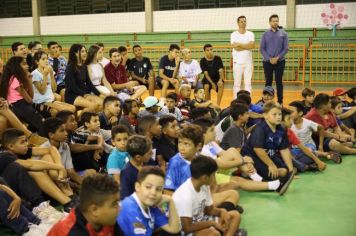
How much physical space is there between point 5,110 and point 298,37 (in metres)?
10.2

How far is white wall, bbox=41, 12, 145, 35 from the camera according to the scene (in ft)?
52.1

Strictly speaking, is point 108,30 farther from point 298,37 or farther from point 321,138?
point 321,138

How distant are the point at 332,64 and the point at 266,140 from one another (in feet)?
28.6

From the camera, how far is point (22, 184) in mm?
4031

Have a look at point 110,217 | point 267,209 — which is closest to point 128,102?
point 267,209

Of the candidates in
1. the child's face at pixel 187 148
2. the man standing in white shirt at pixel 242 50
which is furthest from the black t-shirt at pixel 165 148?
the man standing in white shirt at pixel 242 50

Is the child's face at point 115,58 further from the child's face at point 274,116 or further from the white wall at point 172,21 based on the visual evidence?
the white wall at point 172,21

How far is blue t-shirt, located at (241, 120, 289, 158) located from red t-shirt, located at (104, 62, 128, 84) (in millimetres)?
3321

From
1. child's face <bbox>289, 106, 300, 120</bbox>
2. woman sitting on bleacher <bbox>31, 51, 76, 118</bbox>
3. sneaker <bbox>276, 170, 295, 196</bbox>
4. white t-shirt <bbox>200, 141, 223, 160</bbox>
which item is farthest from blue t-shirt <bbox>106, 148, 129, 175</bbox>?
child's face <bbox>289, 106, 300, 120</bbox>

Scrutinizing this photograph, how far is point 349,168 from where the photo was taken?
5969 mm

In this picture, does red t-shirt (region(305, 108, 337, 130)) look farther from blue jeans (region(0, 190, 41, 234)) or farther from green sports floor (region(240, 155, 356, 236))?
blue jeans (region(0, 190, 41, 234))

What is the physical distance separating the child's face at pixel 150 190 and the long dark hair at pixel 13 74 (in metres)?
3.52

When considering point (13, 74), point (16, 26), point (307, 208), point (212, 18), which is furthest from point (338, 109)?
point (16, 26)

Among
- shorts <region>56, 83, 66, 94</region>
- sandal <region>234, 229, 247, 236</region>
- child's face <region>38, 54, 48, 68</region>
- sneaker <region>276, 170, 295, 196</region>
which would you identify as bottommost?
sandal <region>234, 229, 247, 236</region>
